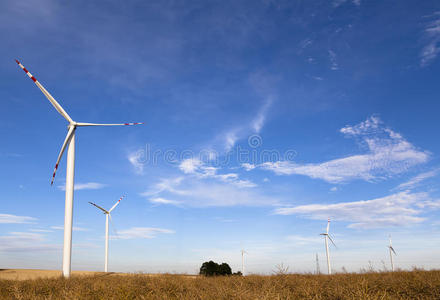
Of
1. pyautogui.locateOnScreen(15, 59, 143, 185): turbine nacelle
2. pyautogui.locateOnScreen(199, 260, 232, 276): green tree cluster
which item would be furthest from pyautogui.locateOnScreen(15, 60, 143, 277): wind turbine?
pyautogui.locateOnScreen(199, 260, 232, 276): green tree cluster

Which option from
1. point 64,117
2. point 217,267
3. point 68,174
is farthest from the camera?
point 217,267

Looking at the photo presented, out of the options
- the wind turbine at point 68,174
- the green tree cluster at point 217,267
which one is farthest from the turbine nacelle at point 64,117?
the green tree cluster at point 217,267

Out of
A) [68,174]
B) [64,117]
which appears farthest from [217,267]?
[64,117]

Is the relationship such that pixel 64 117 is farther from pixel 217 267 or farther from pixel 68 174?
pixel 217 267

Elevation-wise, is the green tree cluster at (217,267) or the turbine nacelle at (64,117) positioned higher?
the turbine nacelle at (64,117)

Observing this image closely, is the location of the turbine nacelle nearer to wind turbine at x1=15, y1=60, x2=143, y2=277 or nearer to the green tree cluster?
wind turbine at x1=15, y1=60, x2=143, y2=277

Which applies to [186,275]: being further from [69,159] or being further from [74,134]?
[74,134]

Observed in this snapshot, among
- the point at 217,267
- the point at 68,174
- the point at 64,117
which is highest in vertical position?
the point at 64,117

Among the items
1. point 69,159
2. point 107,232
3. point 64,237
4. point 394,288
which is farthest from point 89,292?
point 107,232

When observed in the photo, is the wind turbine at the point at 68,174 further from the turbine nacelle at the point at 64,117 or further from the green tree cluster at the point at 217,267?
the green tree cluster at the point at 217,267

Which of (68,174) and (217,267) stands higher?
(68,174)

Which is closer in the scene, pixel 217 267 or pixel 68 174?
pixel 68 174

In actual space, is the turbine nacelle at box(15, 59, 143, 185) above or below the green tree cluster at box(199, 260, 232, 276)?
above

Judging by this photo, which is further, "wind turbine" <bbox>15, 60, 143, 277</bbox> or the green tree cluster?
the green tree cluster
